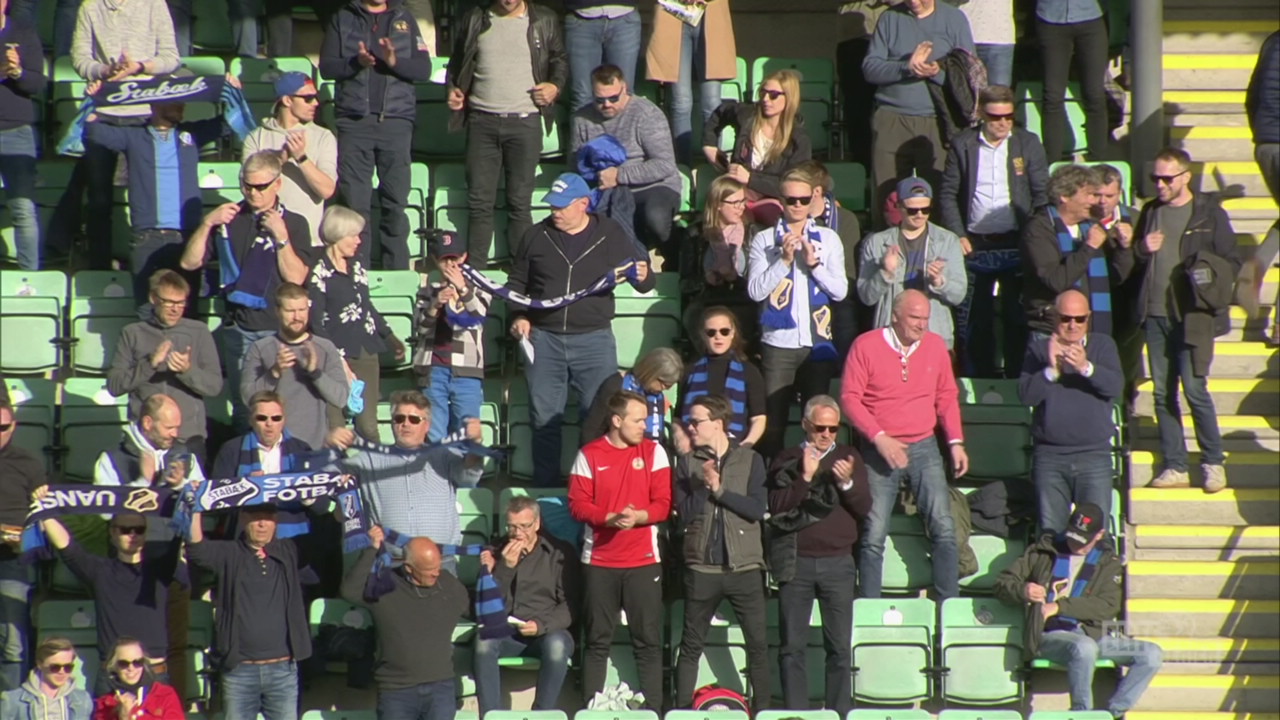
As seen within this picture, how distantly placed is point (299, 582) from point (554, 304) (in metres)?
2.04

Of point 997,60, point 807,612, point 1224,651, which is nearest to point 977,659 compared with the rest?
point 807,612

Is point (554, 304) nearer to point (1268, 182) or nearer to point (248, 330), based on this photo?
point (248, 330)

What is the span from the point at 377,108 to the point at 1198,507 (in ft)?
17.2

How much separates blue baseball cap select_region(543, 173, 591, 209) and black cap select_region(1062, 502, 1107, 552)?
3.11m

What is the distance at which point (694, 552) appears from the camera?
10.5m

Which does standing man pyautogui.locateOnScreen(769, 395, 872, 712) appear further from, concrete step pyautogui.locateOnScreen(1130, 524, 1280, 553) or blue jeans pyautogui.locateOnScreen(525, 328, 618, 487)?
concrete step pyautogui.locateOnScreen(1130, 524, 1280, 553)

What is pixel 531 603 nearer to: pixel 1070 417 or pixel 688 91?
pixel 1070 417

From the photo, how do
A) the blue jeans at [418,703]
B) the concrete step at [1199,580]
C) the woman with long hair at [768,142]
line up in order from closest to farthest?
the blue jeans at [418,703], the concrete step at [1199,580], the woman with long hair at [768,142]

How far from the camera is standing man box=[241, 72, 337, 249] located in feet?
39.7

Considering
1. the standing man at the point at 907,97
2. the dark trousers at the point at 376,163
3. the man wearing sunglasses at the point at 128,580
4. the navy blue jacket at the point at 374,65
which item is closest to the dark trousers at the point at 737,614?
the man wearing sunglasses at the point at 128,580

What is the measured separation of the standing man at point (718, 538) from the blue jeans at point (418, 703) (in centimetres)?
118

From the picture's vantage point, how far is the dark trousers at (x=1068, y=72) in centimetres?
1278

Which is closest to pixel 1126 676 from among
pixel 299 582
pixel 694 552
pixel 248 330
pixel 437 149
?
pixel 694 552

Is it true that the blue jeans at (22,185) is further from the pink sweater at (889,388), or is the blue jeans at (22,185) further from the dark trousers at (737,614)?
the pink sweater at (889,388)
